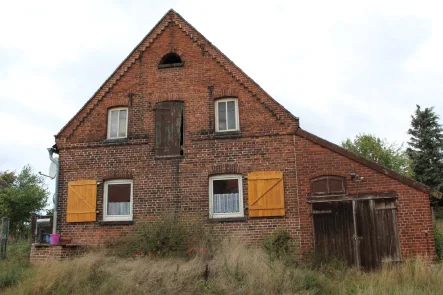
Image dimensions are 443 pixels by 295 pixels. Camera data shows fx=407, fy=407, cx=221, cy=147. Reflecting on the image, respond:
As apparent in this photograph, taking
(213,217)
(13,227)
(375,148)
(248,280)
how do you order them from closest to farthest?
(248,280)
(213,217)
(13,227)
(375,148)

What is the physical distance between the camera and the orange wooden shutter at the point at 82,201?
14062 millimetres

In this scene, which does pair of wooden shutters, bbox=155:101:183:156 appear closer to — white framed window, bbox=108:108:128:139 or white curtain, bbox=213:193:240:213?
white framed window, bbox=108:108:128:139

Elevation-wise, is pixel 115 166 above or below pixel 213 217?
above

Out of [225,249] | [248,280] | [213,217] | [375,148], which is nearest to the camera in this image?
[248,280]

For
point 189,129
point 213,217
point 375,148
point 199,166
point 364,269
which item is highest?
point 375,148

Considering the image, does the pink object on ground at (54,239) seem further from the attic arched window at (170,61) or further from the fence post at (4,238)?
the attic arched window at (170,61)

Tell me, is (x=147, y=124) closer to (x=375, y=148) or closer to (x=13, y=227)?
(x=13, y=227)

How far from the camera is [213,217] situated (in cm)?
1341

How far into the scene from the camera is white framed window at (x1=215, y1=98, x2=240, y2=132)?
14203 mm

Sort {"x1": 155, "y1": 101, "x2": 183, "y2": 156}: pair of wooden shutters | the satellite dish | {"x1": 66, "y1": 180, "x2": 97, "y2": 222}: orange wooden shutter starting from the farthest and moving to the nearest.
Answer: the satellite dish, {"x1": 155, "y1": 101, "x2": 183, "y2": 156}: pair of wooden shutters, {"x1": 66, "y1": 180, "x2": 97, "y2": 222}: orange wooden shutter

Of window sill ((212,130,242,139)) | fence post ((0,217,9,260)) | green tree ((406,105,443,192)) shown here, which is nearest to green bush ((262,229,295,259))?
window sill ((212,130,242,139))

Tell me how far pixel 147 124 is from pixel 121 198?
2762 millimetres

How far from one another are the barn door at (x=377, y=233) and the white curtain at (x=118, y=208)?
25.0 ft

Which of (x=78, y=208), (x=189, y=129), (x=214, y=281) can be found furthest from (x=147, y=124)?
(x=214, y=281)
